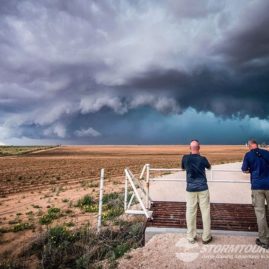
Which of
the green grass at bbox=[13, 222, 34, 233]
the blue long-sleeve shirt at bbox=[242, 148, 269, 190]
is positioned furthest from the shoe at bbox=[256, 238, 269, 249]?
the green grass at bbox=[13, 222, 34, 233]

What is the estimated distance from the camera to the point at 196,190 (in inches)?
302

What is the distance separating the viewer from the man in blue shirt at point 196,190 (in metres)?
7.67

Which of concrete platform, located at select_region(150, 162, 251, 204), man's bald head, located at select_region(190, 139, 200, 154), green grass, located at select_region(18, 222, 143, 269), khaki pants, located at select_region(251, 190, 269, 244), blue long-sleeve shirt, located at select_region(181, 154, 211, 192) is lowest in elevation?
green grass, located at select_region(18, 222, 143, 269)

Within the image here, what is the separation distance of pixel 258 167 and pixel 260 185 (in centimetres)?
39

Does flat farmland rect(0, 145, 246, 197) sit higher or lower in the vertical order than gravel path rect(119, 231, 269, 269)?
higher

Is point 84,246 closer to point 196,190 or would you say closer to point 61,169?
point 196,190

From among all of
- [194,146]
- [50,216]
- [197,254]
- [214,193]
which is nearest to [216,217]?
[197,254]

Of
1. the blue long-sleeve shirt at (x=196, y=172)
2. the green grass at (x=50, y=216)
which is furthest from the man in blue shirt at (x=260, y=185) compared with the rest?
the green grass at (x=50, y=216)

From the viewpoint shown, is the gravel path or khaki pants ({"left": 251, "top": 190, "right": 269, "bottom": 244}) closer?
the gravel path

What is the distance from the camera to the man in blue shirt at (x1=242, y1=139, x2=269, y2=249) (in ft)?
25.0

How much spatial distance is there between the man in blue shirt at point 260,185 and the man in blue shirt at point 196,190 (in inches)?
40.3

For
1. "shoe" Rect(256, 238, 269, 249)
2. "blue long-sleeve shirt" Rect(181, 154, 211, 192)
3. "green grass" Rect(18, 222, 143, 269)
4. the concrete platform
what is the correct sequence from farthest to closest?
the concrete platform
"green grass" Rect(18, 222, 143, 269)
"blue long-sleeve shirt" Rect(181, 154, 211, 192)
"shoe" Rect(256, 238, 269, 249)

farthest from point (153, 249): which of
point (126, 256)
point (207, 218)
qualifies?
point (207, 218)

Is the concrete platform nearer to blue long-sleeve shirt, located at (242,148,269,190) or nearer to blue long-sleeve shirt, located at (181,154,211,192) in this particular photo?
blue long-sleeve shirt, located at (242,148,269,190)
